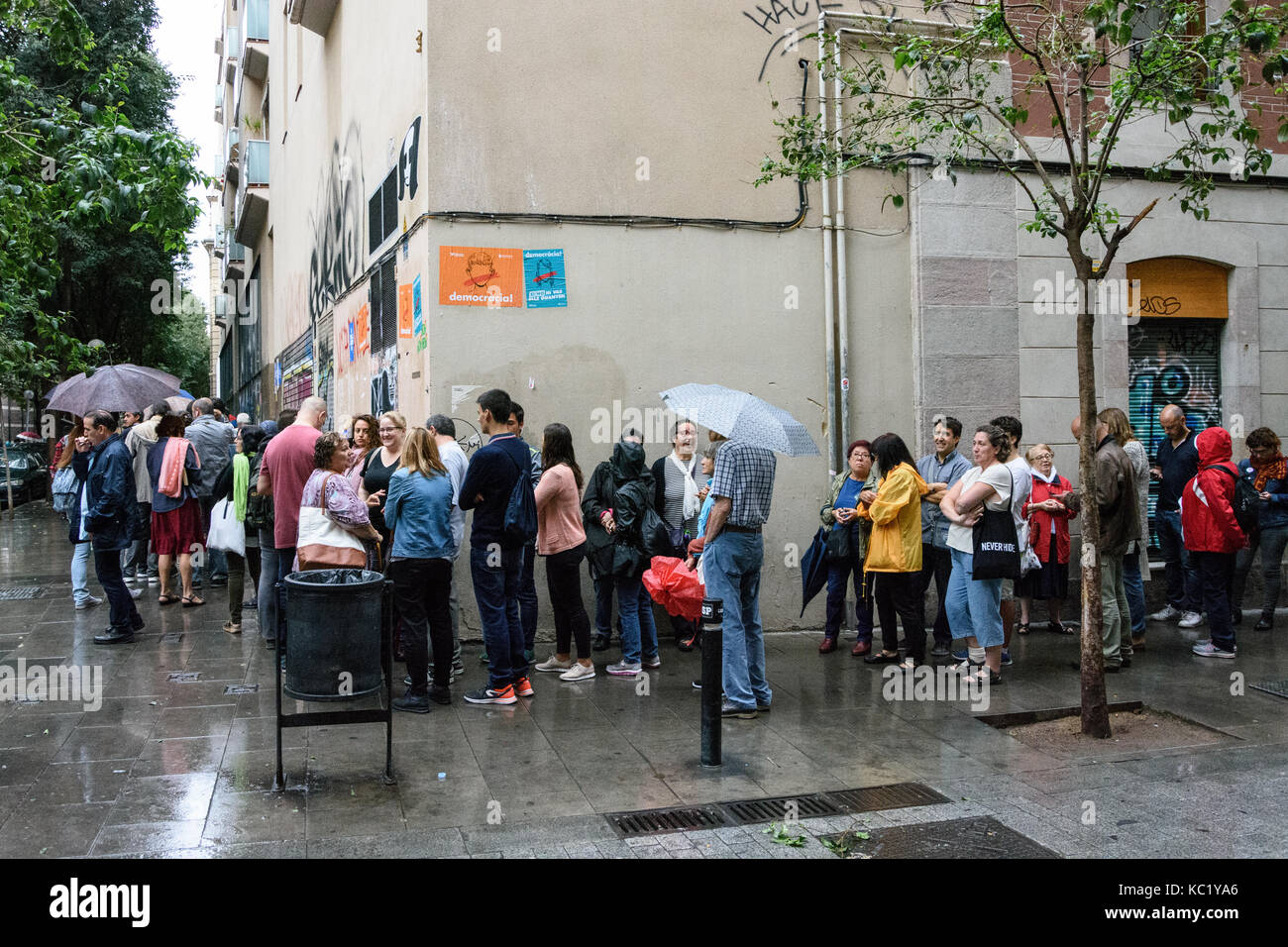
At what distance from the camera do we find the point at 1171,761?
5.94 meters

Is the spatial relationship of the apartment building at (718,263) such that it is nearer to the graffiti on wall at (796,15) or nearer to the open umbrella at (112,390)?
the graffiti on wall at (796,15)

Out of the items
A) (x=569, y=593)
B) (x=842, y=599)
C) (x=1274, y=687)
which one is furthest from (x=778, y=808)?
(x=1274, y=687)

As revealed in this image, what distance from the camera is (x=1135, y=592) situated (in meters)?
9.05

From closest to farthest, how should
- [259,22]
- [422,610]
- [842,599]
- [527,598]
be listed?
[422,610] → [527,598] → [842,599] → [259,22]

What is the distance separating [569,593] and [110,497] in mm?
4003

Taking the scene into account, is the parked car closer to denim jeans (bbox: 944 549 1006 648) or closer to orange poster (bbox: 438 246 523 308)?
orange poster (bbox: 438 246 523 308)

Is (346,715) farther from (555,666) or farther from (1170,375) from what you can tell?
(1170,375)

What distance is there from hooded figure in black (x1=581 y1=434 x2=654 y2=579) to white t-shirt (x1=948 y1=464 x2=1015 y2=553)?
2.32 metres

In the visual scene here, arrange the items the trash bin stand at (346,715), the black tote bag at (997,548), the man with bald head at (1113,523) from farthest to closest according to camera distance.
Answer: the man with bald head at (1113,523), the black tote bag at (997,548), the trash bin stand at (346,715)

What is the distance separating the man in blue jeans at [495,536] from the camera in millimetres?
6895

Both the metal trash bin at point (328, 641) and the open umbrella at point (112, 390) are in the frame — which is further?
the open umbrella at point (112, 390)

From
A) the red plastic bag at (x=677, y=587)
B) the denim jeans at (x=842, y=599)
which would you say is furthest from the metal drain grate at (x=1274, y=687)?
the red plastic bag at (x=677, y=587)
